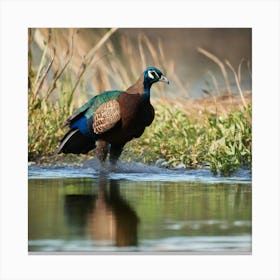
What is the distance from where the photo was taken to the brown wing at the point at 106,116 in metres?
6.49

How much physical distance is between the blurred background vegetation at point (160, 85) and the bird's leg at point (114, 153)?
54mm

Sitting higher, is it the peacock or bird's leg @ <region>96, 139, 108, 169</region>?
the peacock

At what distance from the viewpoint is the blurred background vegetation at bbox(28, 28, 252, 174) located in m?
6.44

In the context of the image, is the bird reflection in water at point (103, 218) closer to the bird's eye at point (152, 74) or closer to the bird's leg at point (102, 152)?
the bird's leg at point (102, 152)

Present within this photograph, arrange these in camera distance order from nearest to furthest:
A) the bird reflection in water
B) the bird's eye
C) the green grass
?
the bird reflection in water < the green grass < the bird's eye

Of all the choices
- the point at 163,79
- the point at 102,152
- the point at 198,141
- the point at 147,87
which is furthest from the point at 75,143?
the point at 198,141

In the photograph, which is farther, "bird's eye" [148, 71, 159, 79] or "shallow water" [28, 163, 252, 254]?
"bird's eye" [148, 71, 159, 79]

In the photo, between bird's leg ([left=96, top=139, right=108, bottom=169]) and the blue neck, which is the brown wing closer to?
bird's leg ([left=96, top=139, right=108, bottom=169])

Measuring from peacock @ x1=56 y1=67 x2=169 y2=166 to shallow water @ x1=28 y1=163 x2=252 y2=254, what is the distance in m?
0.15

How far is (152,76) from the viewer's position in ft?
21.4

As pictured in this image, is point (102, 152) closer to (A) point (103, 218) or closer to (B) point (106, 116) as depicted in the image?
(B) point (106, 116)

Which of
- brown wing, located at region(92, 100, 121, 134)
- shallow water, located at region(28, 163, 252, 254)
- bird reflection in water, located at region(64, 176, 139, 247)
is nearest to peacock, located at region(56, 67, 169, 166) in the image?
brown wing, located at region(92, 100, 121, 134)

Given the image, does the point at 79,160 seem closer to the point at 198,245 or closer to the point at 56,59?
the point at 56,59

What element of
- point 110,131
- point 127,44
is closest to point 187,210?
point 110,131
